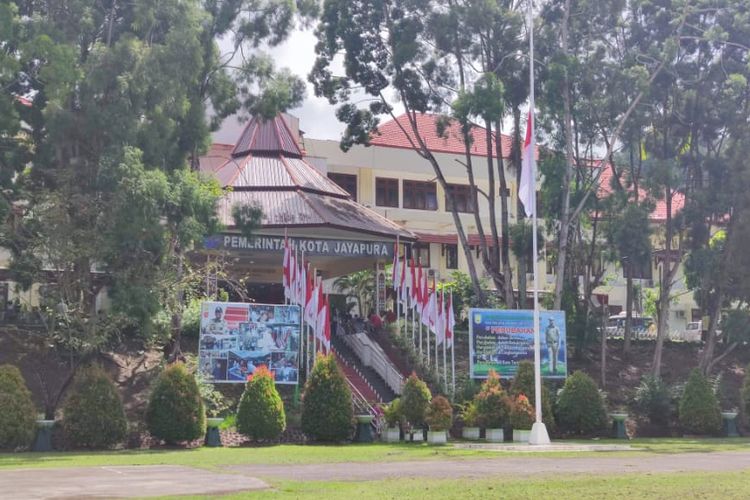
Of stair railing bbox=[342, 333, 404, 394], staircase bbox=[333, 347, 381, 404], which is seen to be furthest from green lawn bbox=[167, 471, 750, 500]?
stair railing bbox=[342, 333, 404, 394]

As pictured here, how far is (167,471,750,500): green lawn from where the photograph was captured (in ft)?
39.6

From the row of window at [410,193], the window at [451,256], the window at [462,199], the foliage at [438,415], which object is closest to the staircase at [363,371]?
the foliage at [438,415]

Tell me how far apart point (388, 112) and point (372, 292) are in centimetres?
826

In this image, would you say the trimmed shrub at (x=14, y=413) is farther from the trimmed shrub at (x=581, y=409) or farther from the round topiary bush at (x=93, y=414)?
the trimmed shrub at (x=581, y=409)

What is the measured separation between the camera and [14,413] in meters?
21.3

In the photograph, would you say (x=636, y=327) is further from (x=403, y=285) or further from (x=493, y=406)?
(x=493, y=406)

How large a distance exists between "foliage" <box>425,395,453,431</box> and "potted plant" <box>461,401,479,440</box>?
5.46 ft

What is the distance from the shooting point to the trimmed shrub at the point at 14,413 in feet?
69.4

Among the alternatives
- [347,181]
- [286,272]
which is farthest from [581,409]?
[347,181]

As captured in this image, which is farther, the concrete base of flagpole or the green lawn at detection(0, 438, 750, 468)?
the concrete base of flagpole

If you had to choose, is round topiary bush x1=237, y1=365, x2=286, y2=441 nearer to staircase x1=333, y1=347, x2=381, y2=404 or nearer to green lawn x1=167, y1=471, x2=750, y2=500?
staircase x1=333, y1=347, x2=381, y2=404

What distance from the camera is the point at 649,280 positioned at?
5416cm

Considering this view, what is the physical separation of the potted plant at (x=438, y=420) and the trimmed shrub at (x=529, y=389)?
11.3 feet

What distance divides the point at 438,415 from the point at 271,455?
5.53 metres
